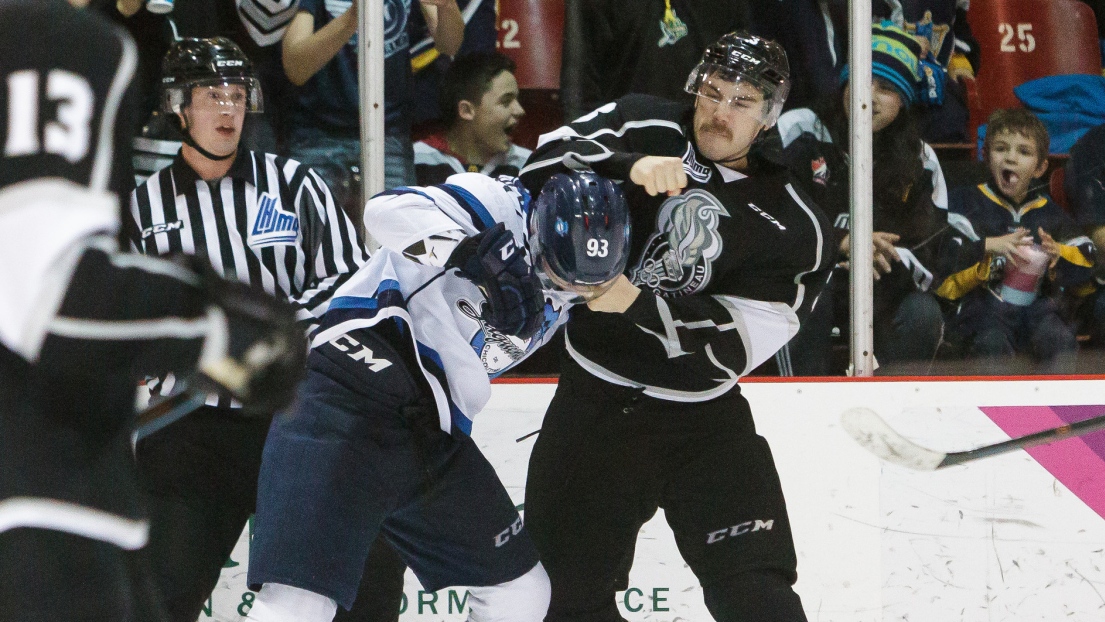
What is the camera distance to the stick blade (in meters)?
2.96

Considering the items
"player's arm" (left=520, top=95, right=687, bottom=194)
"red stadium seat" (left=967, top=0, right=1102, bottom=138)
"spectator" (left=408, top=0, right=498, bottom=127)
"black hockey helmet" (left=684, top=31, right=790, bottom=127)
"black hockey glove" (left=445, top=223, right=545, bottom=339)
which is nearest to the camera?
"black hockey glove" (left=445, top=223, right=545, bottom=339)

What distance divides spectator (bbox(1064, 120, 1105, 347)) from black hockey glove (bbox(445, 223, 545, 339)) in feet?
5.74

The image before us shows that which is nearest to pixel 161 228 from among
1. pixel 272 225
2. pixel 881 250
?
pixel 272 225

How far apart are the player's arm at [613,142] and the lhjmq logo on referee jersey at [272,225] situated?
600mm

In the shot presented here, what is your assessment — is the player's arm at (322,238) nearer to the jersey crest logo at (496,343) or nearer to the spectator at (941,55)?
the jersey crest logo at (496,343)

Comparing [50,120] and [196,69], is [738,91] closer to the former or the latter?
[196,69]

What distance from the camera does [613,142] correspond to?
2561 mm

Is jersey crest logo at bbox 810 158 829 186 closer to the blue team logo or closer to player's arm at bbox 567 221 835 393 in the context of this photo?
player's arm at bbox 567 221 835 393

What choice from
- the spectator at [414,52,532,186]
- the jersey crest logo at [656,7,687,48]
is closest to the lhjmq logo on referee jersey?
the spectator at [414,52,532,186]

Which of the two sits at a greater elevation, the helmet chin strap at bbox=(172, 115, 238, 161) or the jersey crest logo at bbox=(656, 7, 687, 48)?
the jersey crest logo at bbox=(656, 7, 687, 48)

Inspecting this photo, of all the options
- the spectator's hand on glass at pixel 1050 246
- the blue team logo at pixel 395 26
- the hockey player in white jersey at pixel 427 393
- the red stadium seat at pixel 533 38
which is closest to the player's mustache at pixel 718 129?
the hockey player in white jersey at pixel 427 393

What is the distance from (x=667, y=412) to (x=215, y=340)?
154cm

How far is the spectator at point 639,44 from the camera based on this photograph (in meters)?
3.09

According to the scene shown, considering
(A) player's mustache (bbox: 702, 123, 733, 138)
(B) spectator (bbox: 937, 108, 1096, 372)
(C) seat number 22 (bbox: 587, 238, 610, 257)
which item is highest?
(A) player's mustache (bbox: 702, 123, 733, 138)
